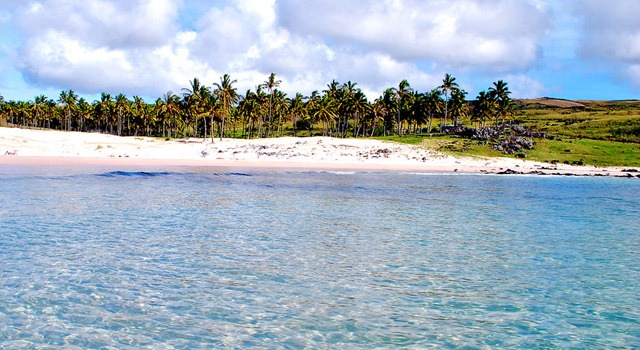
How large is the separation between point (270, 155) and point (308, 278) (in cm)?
6433

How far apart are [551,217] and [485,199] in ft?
25.0

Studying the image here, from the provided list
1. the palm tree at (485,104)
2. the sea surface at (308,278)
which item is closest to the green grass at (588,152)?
the palm tree at (485,104)

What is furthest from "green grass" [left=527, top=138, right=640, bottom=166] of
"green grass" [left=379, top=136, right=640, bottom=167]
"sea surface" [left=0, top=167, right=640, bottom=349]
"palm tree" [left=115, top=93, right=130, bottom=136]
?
"palm tree" [left=115, top=93, right=130, bottom=136]

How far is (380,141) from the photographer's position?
8612 cm

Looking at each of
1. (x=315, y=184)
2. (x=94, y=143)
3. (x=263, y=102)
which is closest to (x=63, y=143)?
(x=94, y=143)

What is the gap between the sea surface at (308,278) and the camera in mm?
8867

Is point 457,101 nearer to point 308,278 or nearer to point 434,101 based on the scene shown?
point 434,101

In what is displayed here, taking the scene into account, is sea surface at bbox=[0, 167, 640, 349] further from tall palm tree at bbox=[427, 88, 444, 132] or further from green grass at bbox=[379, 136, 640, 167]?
tall palm tree at bbox=[427, 88, 444, 132]

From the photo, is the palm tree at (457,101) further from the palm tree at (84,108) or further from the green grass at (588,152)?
the palm tree at (84,108)

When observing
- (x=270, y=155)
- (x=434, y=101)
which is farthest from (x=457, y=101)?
(x=270, y=155)

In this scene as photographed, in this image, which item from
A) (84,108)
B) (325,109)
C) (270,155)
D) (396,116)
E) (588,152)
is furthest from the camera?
(84,108)

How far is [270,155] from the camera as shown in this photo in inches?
2992

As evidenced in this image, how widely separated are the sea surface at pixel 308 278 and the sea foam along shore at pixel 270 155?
136ft

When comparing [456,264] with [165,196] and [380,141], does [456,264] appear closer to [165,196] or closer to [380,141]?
[165,196]
